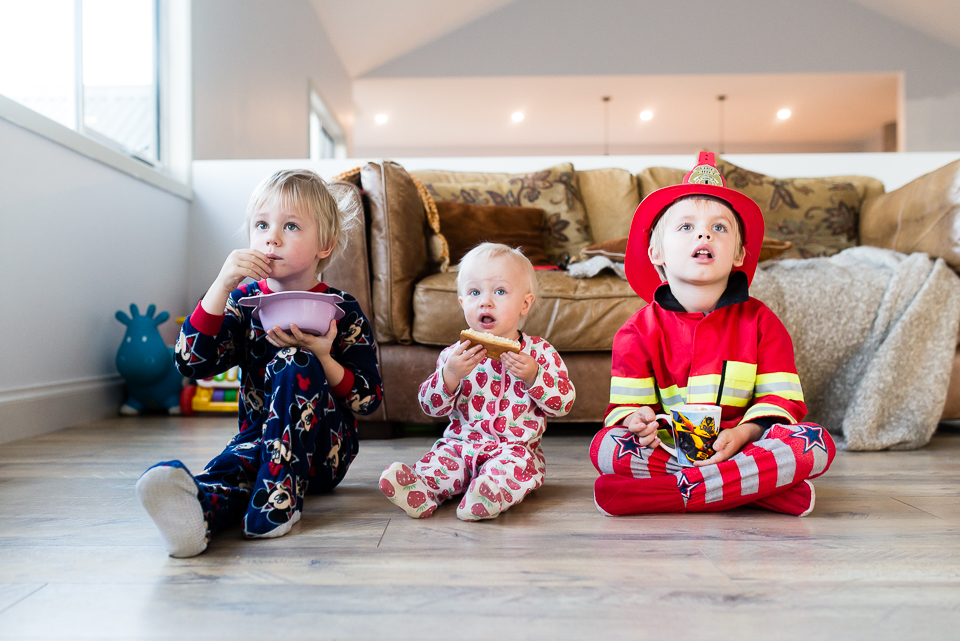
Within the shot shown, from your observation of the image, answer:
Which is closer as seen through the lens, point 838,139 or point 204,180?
point 204,180

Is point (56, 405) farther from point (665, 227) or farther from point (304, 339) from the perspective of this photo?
point (665, 227)

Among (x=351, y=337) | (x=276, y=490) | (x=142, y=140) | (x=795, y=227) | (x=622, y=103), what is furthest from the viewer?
(x=622, y=103)

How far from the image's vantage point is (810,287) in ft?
5.97

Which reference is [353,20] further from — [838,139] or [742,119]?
[838,139]

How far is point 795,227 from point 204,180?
2536 mm

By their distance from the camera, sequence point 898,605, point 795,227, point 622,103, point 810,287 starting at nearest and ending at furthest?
point 898,605 < point 810,287 < point 795,227 < point 622,103

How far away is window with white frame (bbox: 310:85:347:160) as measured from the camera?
5113mm

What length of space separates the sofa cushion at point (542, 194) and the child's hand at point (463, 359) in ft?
4.68

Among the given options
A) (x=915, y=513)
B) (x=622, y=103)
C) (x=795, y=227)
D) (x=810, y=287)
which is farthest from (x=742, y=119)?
(x=915, y=513)

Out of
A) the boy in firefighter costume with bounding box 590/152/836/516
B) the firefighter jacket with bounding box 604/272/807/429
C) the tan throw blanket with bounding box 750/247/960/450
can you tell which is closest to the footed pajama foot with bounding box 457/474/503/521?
the boy in firefighter costume with bounding box 590/152/836/516

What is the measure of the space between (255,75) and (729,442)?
3.51m

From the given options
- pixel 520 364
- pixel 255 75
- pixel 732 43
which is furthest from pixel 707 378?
pixel 732 43

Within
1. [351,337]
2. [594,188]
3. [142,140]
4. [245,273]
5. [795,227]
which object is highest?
[142,140]

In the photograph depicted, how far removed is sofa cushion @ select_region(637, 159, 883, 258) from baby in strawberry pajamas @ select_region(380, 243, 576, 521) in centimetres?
166
